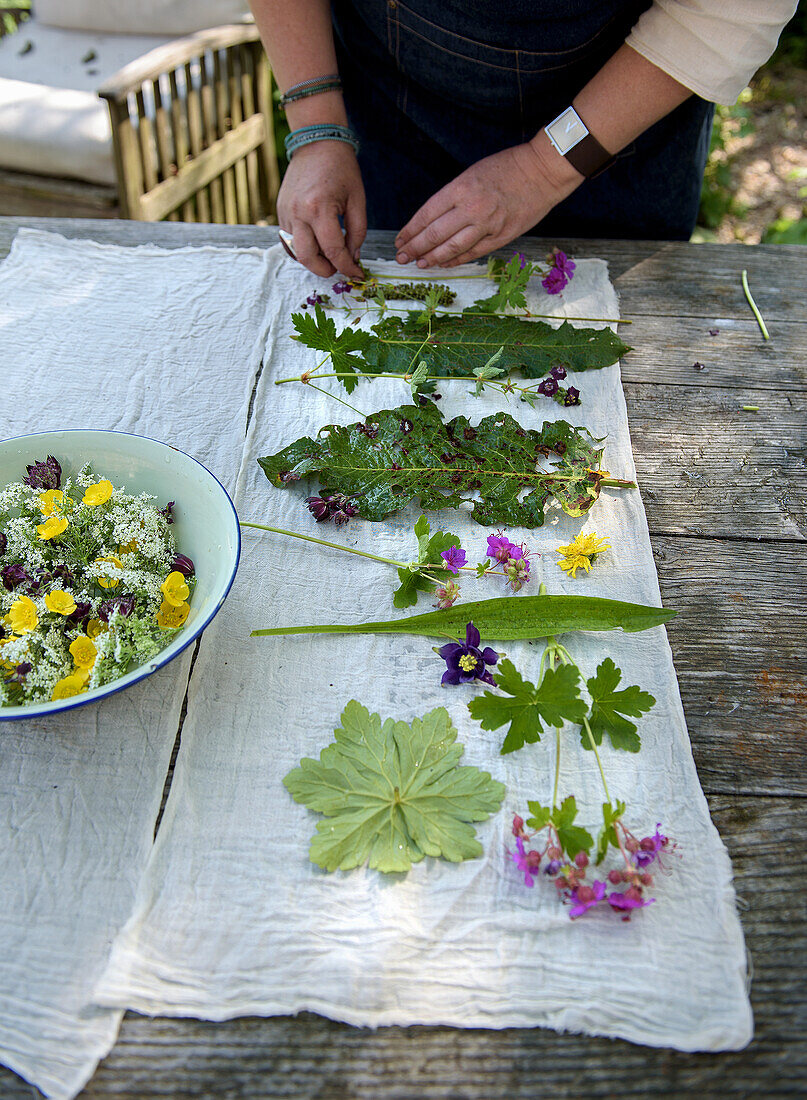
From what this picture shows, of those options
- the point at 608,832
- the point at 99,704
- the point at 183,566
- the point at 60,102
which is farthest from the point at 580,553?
the point at 60,102

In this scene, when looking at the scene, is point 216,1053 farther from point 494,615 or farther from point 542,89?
point 542,89

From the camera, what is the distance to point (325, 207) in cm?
126

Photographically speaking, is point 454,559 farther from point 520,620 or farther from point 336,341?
point 336,341

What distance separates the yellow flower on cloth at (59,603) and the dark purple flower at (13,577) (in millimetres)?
56

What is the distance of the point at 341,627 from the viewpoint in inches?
32.9

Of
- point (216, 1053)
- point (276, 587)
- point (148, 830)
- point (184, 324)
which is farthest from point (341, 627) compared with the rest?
point (184, 324)

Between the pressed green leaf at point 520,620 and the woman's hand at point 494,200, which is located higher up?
the woman's hand at point 494,200

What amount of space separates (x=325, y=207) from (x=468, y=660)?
2.78 ft

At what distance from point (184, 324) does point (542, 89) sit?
0.73 m

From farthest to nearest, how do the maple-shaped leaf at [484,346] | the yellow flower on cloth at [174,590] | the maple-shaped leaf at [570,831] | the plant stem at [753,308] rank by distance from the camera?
the plant stem at [753,308], the maple-shaped leaf at [484,346], the yellow flower on cloth at [174,590], the maple-shaped leaf at [570,831]

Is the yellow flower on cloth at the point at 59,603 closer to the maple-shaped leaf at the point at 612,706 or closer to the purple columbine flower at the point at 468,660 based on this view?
the purple columbine flower at the point at 468,660

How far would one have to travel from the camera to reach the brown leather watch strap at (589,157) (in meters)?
1.22

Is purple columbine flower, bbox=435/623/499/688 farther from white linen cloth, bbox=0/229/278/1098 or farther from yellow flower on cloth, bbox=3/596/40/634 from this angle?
yellow flower on cloth, bbox=3/596/40/634

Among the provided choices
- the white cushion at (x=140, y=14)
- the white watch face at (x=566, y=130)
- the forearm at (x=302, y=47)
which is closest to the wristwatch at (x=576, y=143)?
the white watch face at (x=566, y=130)
